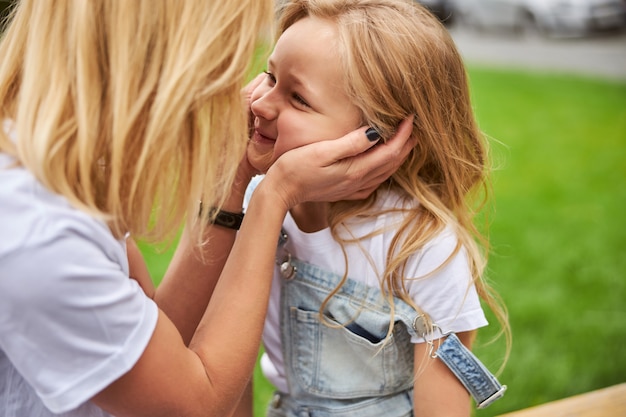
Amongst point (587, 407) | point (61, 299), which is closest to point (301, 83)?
point (61, 299)

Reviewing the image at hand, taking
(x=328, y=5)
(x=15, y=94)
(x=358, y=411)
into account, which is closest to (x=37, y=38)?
(x=15, y=94)

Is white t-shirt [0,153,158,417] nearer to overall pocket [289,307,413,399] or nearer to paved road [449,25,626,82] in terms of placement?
overall pocket [289,307,413,399]

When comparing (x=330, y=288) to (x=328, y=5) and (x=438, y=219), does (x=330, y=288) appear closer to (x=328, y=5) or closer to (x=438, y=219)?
(x=438, y=219)

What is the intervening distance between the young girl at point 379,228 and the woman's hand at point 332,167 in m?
0.06

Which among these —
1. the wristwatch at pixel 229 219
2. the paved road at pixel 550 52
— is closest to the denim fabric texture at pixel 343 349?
the wristwatch at pixel 229 219

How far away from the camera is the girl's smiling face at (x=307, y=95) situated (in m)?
1.93

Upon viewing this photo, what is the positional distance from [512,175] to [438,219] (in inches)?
190

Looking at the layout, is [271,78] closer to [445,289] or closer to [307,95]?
[307,95]

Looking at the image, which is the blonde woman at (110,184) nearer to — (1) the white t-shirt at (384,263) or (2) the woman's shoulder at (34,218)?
(2) the woman's shoulder at (34,218)

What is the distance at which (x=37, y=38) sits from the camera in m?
1.49

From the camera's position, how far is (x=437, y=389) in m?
1.92

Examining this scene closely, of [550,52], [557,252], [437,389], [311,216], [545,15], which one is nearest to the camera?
[437,389]

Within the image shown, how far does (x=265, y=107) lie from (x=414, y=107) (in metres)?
0.37

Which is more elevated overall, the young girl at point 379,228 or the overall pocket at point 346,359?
the young girl at point 379,228
